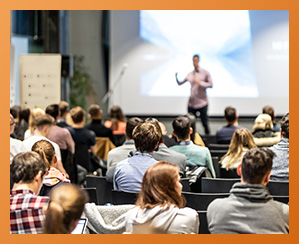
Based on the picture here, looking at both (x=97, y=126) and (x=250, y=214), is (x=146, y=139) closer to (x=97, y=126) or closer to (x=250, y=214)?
(x=250, y=214)

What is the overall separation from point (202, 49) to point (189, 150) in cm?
633

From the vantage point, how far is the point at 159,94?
1068 centimetres

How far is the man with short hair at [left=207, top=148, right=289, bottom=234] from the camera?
2443 millimetres

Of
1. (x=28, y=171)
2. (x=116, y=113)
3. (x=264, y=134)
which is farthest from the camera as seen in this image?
(x=116, y=113)

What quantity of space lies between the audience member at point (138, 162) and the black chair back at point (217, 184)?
1.38 feet

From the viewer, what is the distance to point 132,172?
3492mm

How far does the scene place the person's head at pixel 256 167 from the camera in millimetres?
2533

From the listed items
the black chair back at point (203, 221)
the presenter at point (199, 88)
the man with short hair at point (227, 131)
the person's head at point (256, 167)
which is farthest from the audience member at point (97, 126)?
the person's head at point (256, 167)

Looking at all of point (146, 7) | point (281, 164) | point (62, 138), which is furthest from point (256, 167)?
point (62, 138)

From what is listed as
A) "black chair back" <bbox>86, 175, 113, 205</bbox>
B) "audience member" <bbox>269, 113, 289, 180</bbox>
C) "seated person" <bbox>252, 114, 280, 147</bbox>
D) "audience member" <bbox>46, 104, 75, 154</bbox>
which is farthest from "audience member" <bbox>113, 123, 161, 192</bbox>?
"seated person" <bbox>252, 114, 280, 147</bbox>

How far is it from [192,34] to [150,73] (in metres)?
1.18

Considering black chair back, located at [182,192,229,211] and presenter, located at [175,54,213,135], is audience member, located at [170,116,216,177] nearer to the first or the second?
black chair back, located at [182,192,229,211]
